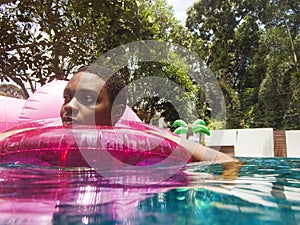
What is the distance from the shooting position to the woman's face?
2.19 metres

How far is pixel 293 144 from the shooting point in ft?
21.2

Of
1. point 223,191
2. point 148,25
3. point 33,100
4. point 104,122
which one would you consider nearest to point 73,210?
point 223,191

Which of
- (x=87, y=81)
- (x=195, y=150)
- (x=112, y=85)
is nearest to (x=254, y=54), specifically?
(x=195, y=150)

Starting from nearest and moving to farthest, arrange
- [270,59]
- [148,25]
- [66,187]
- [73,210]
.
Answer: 1. [73,210]
2. [66,187]
3. [148,25]
4. [270,59]

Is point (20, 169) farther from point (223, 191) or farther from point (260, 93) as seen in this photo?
point (260, 93)

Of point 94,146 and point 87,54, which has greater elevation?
point 87,54

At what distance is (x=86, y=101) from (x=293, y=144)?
536 cm

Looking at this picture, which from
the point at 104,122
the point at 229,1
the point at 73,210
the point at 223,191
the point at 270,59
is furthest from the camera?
the point at 229,1

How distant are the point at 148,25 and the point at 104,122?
357 centimetres

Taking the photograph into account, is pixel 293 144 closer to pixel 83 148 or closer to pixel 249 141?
pixel 249 141

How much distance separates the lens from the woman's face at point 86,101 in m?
2.19

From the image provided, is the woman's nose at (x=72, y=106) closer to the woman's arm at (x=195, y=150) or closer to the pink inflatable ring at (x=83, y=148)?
the pink inflatable ring at (x=83, y=148)

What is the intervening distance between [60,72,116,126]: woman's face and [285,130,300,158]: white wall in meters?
5.08

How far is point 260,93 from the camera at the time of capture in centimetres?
1593
